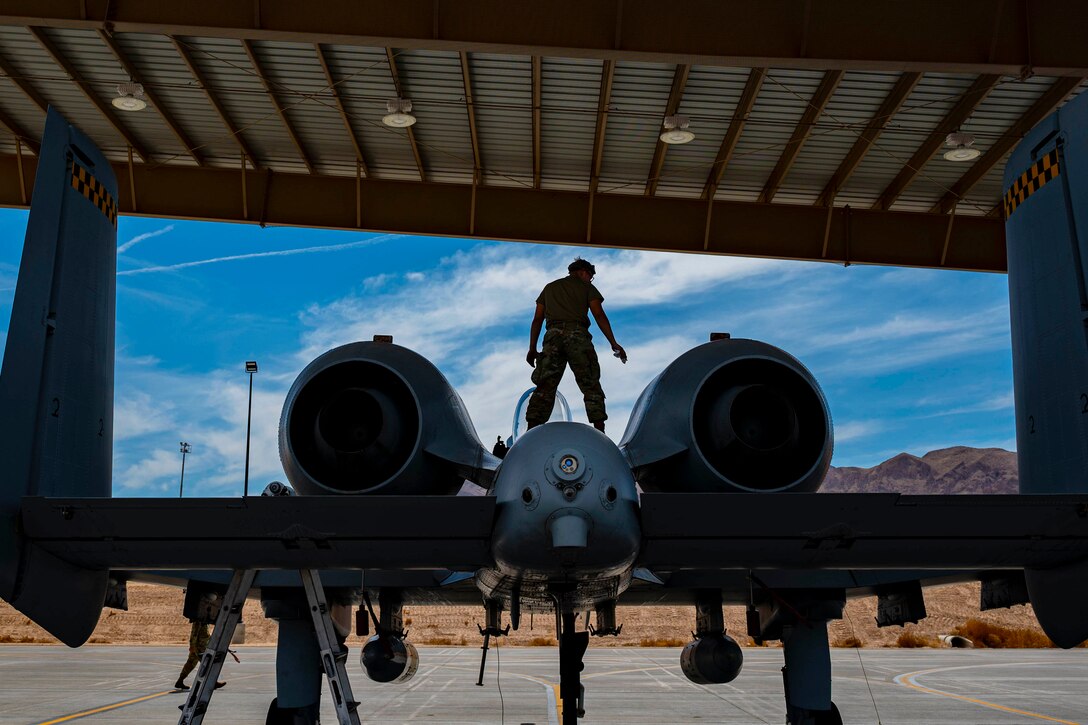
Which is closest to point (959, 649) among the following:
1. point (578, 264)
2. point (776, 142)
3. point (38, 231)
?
→ point (776, 142)

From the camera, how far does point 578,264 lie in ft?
20.9

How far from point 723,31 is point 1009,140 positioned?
16.3ft

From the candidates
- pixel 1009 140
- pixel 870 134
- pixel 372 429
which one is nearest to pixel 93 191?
pixel 372 429

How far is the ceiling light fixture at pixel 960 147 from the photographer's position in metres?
11.6

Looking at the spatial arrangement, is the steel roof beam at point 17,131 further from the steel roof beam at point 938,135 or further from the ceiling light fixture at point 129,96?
the steel roof beam at point 938,135

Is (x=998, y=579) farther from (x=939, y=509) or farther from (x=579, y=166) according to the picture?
(x=579, y=166)

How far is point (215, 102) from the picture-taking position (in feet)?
38.3

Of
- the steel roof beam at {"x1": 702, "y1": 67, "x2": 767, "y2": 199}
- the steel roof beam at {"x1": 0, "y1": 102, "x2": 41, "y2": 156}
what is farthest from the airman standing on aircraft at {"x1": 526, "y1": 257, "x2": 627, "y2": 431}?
the steel roof beam at {"x1": 0, "y1": 102, "x2": 41, "y2": 156}

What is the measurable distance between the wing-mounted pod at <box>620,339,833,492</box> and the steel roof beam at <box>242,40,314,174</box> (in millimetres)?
7390

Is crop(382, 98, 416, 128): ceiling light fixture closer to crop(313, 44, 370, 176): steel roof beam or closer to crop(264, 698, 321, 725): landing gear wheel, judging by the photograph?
crop(313, 44, 370, 176): steel roof beam

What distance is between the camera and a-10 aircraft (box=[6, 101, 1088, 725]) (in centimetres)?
414

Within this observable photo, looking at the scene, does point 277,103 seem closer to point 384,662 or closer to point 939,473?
point 384,662

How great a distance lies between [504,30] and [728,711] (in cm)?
936

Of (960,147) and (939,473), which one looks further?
(939,473)
